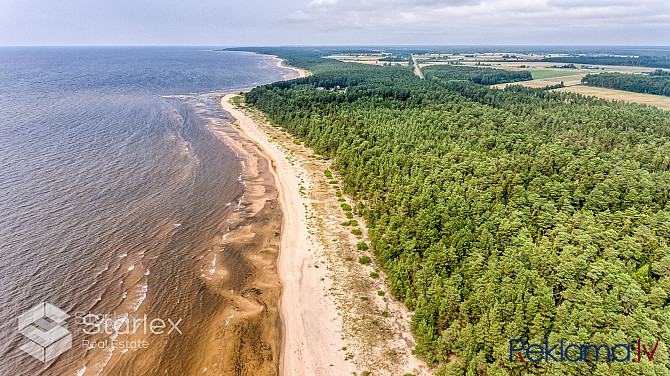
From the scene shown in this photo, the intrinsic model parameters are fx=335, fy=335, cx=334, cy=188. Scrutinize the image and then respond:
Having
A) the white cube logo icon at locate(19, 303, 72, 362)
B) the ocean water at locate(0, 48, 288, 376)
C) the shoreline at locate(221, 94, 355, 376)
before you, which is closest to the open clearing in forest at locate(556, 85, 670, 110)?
the shoreline at locate(221, 94, 355, 376)

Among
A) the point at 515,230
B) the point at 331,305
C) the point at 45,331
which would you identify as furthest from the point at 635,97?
the point at 45,331

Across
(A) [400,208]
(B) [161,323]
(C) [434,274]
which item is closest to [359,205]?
(A) [400,208]

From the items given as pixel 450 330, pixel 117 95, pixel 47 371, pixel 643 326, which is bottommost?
pixel 47 371

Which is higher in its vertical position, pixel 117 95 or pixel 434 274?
pixel 117 95

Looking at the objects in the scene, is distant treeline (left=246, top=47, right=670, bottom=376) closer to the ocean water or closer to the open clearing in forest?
the ocean water

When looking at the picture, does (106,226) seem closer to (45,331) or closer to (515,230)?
(45,331)

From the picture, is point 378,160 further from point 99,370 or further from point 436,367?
point 99,370

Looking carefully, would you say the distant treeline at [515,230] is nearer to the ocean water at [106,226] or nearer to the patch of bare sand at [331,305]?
the patch of bare sand at [331,305]
